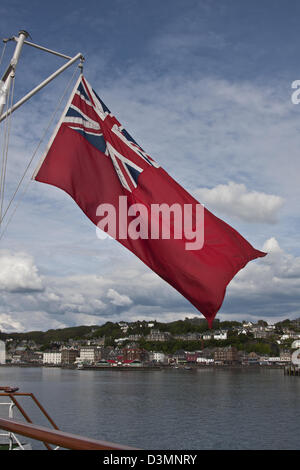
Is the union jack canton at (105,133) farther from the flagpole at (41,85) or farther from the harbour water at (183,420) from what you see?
the harbour water at (183,420)

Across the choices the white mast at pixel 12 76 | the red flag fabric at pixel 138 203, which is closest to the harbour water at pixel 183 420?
the red flag fabric at pixel 138 203

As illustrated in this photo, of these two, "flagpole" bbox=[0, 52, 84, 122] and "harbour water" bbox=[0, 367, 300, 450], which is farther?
"harbour water" bbox=[0, 367, 300, 450]

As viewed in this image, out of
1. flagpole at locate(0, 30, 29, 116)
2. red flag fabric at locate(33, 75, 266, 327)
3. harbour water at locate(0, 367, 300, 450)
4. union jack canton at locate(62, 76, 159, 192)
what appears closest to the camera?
red flag fabric at locate(33, 75, 266, 327)

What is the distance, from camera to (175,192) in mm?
7621

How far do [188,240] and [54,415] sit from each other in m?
40.8

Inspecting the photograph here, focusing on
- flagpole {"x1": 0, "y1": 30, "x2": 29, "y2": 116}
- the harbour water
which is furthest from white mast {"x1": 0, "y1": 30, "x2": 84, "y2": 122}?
the harbour water

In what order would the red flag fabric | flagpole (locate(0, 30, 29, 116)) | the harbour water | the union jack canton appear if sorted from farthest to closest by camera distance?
the harbour water → the union jack canton → flagpole (locate(0, 30, 29, 116)) → the red flag fabric

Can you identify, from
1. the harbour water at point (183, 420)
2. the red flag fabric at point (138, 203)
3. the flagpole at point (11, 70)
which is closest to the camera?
the red flag fabric at point (138, 203)

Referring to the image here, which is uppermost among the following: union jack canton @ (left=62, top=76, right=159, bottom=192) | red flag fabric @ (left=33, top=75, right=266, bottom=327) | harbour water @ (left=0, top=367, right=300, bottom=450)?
union jack canton @ (left=62, top=76, right=159, bottom=192)

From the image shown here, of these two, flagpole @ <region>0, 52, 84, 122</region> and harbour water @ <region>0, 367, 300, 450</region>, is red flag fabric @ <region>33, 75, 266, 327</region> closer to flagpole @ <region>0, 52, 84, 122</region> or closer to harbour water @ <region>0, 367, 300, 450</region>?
flagpole @ <region>0, 52, 84, 122</region>

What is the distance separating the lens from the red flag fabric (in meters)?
6.77

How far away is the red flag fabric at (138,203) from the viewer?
22.2ft
